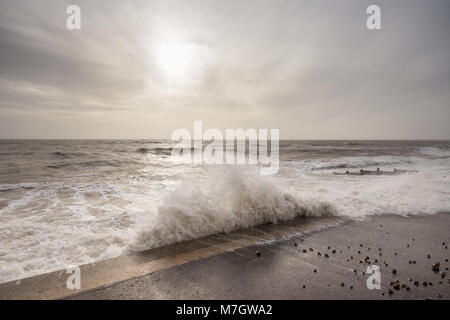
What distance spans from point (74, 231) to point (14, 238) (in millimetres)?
1061

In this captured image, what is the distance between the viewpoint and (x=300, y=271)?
3.48 m

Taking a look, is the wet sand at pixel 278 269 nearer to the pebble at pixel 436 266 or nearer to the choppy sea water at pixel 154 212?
the pebble at pixel 436 266

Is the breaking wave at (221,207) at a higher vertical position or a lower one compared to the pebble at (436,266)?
higher

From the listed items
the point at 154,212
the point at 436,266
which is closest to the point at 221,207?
the point at 154,212

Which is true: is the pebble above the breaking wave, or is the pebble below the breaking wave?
below

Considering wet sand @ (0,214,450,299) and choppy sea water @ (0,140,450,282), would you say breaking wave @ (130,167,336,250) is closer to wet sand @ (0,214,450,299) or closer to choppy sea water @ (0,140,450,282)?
choppy sea water @ (0,140,450,282)

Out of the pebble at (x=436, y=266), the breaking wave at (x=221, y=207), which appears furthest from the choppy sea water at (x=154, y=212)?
the pebble at (x=436, y=266)

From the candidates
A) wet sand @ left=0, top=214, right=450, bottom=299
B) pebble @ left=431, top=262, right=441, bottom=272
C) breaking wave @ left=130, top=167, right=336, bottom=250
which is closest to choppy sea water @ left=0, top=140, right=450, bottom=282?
breaking wave @ left=130, top=167, right=336, bottom=250

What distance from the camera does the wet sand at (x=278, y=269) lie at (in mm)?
2980

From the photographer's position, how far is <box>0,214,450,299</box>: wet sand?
2980 millimetres

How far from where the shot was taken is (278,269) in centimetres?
353

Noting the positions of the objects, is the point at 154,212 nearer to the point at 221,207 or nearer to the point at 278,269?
the point at 221,207
